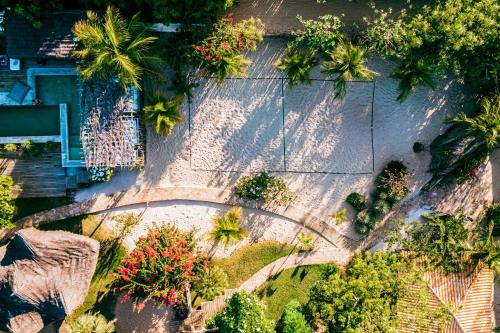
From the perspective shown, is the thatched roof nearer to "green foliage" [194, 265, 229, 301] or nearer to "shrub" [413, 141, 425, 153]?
"green foliage" [194, 265, 229, 301]

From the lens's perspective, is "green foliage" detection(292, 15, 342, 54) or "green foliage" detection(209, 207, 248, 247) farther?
"green foliage" detection(209, 207, 248, 247)

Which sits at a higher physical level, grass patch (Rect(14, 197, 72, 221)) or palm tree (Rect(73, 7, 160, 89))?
palm tree (Rect(73, 7, 160, 89))

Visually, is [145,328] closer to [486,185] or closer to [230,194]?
[230,194]

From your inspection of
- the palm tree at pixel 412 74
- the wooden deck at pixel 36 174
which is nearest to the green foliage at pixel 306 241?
the palm tree at pixel 412 74

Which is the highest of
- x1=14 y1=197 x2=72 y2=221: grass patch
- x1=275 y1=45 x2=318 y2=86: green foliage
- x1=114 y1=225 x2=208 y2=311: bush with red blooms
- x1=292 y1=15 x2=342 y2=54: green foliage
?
x1=292 y1=15 x2=342 y2=54: green foliage

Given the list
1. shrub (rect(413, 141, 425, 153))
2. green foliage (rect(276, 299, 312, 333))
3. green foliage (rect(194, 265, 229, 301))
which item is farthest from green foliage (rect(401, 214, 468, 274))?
green foliage (rect(194, 265, 229, 301))

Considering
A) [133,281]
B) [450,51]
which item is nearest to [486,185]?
[450,51]

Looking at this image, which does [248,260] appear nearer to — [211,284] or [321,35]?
[211,284]
